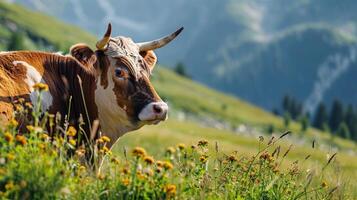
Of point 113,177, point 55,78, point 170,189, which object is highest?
point 55,78

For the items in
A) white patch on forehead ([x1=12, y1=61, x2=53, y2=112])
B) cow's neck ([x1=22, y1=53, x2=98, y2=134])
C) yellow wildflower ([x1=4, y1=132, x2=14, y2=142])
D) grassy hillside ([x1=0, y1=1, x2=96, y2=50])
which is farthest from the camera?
grassy hillside ([x1=0, y1=1, x2=96, y2=50])

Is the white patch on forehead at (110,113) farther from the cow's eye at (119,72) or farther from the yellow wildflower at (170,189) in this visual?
the yellow wildflower at (170,189)

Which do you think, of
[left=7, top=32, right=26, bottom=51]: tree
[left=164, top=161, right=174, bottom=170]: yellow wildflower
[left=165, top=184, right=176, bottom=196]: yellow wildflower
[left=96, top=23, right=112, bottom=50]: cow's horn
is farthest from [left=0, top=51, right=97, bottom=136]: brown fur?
[left=7, top=32, right=26, bottom=51]: tree

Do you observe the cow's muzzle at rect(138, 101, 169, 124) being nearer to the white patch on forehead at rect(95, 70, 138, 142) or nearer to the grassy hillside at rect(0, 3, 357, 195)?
the white patch on forehead at rect(95, 70, 138, 142)

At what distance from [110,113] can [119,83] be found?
1.79ft

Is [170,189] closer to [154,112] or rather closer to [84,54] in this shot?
[154,112]

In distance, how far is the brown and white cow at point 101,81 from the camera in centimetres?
1046

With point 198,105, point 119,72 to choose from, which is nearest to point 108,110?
point 119,72

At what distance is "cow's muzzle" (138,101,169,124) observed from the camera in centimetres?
1049

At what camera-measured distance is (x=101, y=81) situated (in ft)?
38.0

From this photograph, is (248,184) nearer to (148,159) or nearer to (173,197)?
(173,197)

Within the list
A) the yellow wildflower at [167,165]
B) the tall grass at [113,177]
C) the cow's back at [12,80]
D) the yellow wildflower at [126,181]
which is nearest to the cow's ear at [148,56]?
the cow's back at [12,80]

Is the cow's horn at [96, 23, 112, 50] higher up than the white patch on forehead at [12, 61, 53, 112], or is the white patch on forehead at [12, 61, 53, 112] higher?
the cow's horn at [96, 23, 112, 50]

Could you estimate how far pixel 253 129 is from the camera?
16100 cm
